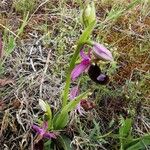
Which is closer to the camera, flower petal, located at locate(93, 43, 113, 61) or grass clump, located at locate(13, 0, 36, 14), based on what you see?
flower petal, located at locate(93, 43, 113, 61)

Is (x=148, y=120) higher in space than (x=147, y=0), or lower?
lower

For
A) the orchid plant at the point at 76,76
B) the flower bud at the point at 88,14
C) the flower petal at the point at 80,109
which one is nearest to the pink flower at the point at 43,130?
the orchid plant at the point at 76,76

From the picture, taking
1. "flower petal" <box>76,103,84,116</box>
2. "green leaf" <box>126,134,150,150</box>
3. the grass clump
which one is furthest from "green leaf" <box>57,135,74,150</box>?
the grass clump

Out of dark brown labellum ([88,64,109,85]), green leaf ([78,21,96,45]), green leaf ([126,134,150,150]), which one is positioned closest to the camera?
green leaf ([78,21,96,45])

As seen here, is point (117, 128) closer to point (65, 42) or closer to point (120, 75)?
point (120, 75)

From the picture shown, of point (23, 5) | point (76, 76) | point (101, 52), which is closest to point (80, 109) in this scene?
point (76, 76)

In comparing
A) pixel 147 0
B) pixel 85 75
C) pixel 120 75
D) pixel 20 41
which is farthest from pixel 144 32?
pixel 20 41

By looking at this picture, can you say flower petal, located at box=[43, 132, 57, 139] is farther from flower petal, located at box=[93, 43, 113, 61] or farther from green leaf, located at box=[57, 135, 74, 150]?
flower petal, located at box=[93, 43, 113, 61]

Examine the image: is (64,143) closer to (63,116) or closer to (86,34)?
(63,116)
